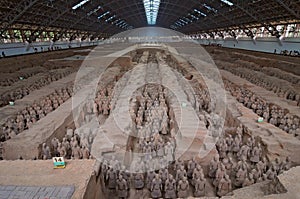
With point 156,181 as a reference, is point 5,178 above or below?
above

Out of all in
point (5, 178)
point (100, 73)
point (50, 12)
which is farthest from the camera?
point (50, 12)

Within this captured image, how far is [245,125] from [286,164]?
1.91m

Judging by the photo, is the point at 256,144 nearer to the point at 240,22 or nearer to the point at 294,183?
the point at 294,183

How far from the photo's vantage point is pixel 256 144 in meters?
5.43

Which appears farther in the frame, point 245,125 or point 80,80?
point 80,80

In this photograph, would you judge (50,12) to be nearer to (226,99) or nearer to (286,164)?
(226,99)

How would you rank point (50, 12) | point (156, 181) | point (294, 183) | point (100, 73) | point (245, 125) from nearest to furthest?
point (294, 183)
point (156, 181)
point (245, 125)
point (100, 73)
point (50, 12)

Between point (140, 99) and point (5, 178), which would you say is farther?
point (140, 99)

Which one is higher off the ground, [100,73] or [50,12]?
[50,12]

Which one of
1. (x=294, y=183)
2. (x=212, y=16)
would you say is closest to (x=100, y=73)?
(x=294, y=183)

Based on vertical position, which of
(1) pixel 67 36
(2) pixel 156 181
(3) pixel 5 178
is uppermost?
(1) pixel 67 36

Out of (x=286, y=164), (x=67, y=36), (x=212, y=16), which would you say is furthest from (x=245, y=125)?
(x=67, y=36)

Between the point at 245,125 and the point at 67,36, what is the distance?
33.0 metres

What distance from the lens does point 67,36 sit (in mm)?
34250
